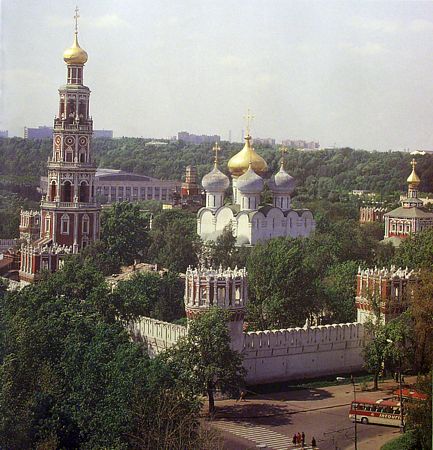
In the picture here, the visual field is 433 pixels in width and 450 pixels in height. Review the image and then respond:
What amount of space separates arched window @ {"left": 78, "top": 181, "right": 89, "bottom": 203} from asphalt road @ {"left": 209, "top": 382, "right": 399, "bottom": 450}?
597 centimetres

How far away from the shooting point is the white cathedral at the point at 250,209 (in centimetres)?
1658

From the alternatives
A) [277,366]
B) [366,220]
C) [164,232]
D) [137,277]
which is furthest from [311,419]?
[366,220]

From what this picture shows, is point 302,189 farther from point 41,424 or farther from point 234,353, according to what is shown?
point 41,424

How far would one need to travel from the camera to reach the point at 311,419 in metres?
9.39

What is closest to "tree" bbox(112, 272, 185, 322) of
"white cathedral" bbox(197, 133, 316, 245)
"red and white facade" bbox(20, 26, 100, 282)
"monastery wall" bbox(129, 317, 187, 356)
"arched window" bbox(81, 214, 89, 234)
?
"monastery wall" bbox(129, 317, 187, 356)

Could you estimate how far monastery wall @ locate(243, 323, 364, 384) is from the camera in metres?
10.7

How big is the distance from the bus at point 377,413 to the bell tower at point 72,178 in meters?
6.40

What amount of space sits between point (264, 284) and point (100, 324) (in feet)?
10.7

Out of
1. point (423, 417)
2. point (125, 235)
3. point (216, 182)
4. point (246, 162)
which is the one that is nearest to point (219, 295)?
point (423, 417)

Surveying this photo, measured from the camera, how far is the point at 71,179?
15477 mm

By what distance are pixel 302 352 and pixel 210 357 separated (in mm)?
1658

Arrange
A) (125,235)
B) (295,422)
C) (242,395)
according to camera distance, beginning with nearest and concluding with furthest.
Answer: (295,422) < (242,395) < (125,235)

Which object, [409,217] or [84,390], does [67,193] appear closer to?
[409,217]

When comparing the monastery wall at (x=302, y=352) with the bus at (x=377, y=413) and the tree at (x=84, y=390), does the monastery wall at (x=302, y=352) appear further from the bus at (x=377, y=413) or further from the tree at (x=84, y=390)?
the tree at (x=84, y=390)
